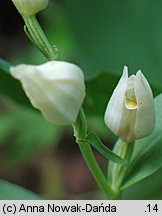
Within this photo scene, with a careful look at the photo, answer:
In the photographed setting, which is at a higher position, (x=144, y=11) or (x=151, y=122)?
(x=151, y=122)

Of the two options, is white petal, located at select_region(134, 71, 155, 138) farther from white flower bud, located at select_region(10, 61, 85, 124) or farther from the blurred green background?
the blurred green background

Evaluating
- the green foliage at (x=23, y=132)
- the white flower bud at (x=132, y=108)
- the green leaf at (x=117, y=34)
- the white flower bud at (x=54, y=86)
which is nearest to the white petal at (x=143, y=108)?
the white flower bud at (x=132, y=108)

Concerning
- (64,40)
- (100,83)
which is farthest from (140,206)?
(64,40)

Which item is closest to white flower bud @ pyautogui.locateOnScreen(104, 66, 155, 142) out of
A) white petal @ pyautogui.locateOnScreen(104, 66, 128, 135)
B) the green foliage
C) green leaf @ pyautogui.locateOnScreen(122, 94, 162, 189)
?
white petal @ pyautogui.locateOnScreen(104, 66, 128, 135)

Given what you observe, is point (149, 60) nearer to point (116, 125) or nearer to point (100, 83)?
point (100, 83)

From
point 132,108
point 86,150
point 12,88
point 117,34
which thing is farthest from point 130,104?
point 117,34

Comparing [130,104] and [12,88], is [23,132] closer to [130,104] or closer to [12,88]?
[12,88]
